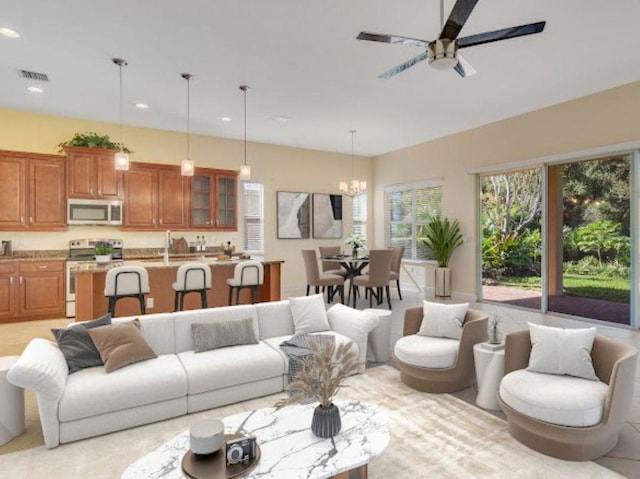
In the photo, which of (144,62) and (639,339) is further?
(639,339)

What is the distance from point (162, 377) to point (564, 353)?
9.40ft

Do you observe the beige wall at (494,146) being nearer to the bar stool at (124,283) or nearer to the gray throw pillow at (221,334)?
the gray throw pillow at (221,334)

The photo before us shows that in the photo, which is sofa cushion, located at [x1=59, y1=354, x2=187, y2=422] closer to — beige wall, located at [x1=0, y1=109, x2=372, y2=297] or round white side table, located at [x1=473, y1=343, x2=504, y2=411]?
round white side table, located at [x1=473, y1=343, x2=504, y2=411]

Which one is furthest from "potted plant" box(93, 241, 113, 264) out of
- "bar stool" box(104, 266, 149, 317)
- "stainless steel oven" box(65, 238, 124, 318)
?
"stainless steel oven" box(65, 238, 124, 318)

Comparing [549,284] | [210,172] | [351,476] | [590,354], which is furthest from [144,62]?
[549,284]

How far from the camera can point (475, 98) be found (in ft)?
18.3

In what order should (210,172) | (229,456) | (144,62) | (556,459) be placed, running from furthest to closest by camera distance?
(210,172)
(144,62)
(556,459)
(229,456)

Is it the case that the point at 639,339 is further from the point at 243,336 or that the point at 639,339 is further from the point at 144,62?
the point at 144,62

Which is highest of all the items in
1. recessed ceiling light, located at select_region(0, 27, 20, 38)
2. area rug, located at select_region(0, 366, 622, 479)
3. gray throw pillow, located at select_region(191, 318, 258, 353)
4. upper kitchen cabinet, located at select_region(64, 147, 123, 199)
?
recessed ceiling light, located at select_region(0, 27, 20, 38)

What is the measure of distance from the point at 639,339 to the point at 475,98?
12.5 feet

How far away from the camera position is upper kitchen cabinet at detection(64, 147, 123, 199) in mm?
6059

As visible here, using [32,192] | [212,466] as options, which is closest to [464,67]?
[212,466]

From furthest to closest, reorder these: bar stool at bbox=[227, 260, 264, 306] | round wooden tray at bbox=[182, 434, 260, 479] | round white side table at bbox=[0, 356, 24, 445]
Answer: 1. bar stool at bbox=[227, 260, 264, 306]
2. round white side table at bbox=[0, 356, 24, 445]
3. round wooden tray at bbox=[182, 434, 260, 479]

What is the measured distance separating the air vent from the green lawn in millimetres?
7782
